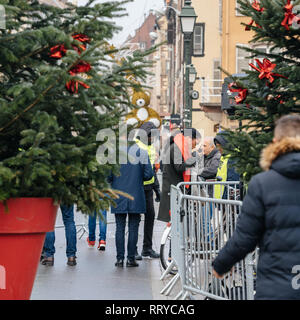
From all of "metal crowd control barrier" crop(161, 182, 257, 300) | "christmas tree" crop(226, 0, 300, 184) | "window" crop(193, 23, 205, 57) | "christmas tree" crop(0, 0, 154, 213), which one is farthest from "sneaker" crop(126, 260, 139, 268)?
"window" crop(193, 23, 205, 57)

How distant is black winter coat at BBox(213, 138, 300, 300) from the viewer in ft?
13.9

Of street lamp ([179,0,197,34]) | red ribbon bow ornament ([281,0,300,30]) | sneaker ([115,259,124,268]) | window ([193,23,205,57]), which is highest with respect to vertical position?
window ([193,23,205,57])

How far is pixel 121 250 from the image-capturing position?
34.6 feet

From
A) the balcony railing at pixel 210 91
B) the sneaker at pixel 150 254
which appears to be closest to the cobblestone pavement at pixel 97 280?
the sneaker at pixel 150 254

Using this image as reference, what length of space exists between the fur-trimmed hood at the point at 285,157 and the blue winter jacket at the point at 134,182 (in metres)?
6.29

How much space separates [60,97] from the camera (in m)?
5.18

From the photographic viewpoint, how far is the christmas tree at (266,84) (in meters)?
5.91

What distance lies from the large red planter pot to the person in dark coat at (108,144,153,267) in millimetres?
5480

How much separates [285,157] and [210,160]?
7.96 meters

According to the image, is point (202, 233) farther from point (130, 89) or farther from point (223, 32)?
point (223, 32)

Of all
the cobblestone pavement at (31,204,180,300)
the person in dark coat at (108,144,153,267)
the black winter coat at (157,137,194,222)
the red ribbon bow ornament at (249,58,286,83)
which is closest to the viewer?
the red ribbon bow ornament at (249,58,286,83)

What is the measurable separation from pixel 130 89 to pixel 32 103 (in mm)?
1092

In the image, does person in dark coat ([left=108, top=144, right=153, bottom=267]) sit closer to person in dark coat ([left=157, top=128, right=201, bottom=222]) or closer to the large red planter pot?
person in dark coat ([left=157, top=128, right=201, bottom=222])

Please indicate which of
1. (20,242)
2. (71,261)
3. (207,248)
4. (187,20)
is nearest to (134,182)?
(71,261)
